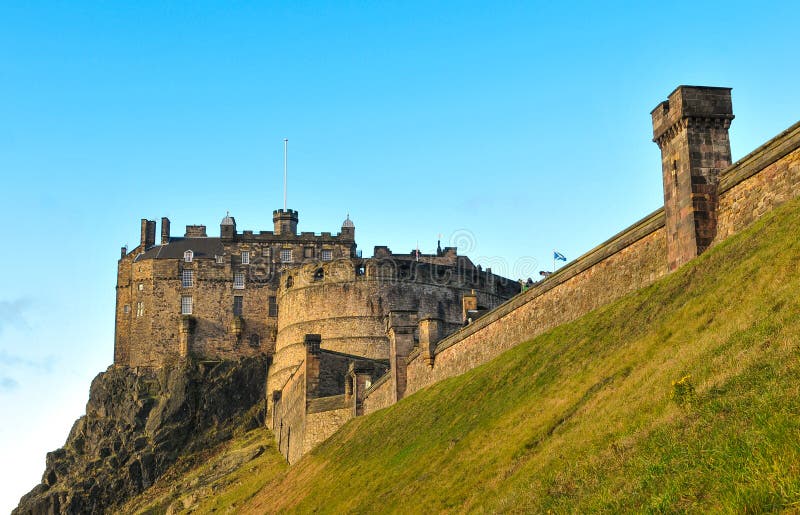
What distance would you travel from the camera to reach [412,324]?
4031cm

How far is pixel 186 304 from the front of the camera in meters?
72.2

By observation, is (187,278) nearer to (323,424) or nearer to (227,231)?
(227,231)

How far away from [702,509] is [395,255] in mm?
64267

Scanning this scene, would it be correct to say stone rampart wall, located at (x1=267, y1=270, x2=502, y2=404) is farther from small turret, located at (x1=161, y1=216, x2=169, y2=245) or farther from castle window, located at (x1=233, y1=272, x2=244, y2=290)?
small turret, located at (x1=161, y1=216, x2=169, y2=245)

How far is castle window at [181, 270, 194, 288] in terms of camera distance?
72.6 m

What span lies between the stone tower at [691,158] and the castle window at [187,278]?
52.9 metres

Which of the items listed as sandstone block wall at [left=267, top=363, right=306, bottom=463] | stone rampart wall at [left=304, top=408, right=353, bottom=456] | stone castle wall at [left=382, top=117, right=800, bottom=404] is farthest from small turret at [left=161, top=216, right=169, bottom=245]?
stone castle wall at [left=382, top=117, right=800, bottom=404]

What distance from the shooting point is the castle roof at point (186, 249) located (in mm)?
74250

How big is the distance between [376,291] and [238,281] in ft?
42.9

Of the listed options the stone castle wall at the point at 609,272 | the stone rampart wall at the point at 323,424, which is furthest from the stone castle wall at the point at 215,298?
the stone castle wall at the point at 609,272

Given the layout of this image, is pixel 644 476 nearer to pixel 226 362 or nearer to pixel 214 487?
pixel 214 487

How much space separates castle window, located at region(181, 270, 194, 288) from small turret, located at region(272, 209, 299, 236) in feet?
21.1

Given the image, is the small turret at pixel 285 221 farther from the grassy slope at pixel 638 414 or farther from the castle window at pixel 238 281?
the grassy slope at pixel 638 414

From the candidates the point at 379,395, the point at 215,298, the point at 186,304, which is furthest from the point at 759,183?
the point at 186,304
